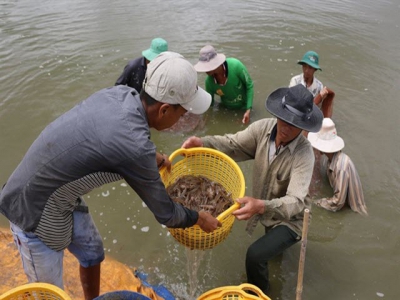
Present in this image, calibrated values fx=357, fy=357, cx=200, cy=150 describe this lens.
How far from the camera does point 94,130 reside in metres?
2.07

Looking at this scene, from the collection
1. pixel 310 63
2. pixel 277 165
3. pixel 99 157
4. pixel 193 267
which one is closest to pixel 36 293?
pixel 99 157

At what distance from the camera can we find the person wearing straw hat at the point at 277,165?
2961 mm

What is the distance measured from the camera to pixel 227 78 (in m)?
6.02

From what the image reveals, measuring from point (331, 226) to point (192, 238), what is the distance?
260cm

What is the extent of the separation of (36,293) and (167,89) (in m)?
1.58

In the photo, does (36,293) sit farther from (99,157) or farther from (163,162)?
(163,162)

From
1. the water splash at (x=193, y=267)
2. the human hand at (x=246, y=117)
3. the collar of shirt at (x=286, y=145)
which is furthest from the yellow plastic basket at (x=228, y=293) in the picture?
the human hand at (x=246, y=117)

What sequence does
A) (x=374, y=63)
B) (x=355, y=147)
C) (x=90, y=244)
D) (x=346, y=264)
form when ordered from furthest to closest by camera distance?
(x=374, y=63), (x=355, y=147), (x=346, y=264), (x=90, y=244)

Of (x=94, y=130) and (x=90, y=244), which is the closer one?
(x=94, y=130)

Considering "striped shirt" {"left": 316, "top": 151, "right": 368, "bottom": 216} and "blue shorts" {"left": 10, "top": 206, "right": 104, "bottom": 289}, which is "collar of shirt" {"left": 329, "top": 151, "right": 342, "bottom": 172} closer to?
"striped shirt" {"left": 316, "top": 151, "right": 368, "bottom": 216}

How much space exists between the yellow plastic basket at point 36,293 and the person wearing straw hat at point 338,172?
3.49 meters

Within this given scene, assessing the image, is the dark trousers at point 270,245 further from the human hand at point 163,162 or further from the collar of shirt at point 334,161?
the collar of shirt at point 334,161

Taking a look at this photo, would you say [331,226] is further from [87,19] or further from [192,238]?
[87,19]

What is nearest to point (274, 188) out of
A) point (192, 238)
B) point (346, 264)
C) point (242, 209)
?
point (242, 209)
